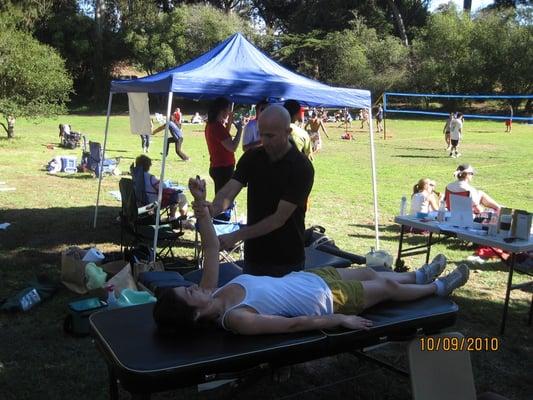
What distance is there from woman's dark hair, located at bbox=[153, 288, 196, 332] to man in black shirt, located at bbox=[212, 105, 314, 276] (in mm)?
738

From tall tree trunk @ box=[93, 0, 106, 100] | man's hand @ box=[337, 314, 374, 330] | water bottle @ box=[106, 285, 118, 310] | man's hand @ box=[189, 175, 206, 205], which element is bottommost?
water bottle @ box=[106, 285, 118, 310]

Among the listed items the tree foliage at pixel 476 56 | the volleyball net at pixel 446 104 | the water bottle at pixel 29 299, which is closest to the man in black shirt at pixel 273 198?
the water bottle at pixel 29 299

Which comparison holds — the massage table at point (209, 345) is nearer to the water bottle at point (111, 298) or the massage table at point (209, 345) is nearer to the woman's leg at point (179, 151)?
the water bottle at point (111, 298)

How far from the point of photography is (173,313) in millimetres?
2689

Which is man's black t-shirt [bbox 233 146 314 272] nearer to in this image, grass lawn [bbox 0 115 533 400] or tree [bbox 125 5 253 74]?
grass lawn [bbox 0 115 533 400]

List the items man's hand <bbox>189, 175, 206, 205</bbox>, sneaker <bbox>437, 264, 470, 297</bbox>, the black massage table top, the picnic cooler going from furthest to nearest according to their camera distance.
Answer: the picnic cooler → sneaker <bbox>437, 264, 470, 297</bbox> → man's hand <bbox>189, 175, 206, 205</bbox> → the black massage table top

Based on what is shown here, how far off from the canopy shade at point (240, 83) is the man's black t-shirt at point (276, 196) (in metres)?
2.37

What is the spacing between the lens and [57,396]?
130 inches

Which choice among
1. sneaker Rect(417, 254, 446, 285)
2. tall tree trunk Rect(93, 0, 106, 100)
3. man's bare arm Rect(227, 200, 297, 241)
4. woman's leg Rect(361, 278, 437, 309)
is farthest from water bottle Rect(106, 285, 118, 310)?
tall tree trunk Rect(93, 0, 106, 100)

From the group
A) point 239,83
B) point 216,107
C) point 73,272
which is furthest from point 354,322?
point 216,107

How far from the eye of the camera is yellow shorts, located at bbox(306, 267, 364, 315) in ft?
10.0

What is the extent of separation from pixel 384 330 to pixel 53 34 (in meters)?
41.6

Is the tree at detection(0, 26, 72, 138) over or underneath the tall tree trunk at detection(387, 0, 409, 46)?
underneath

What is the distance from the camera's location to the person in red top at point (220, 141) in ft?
21.2
